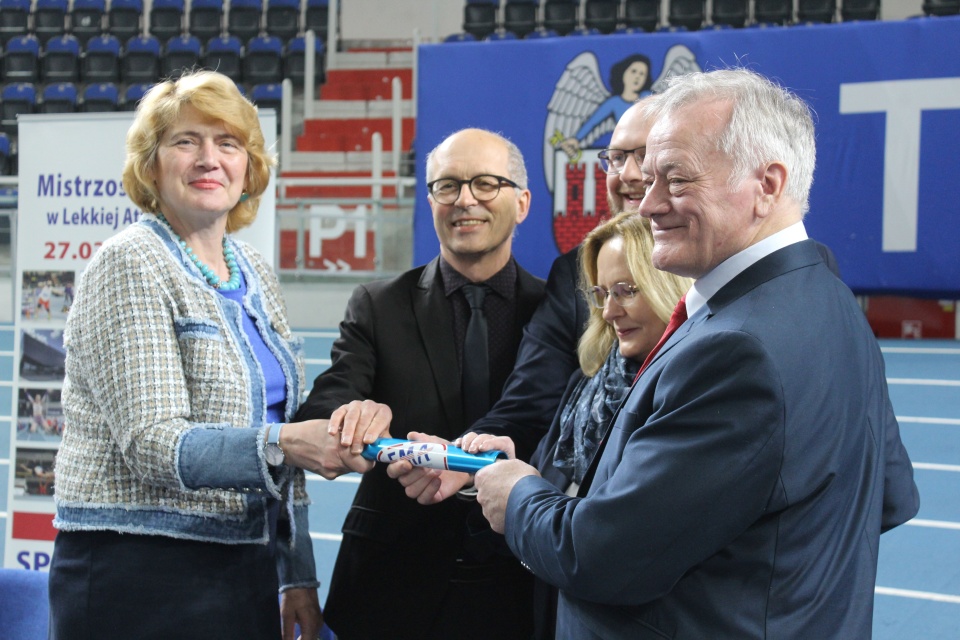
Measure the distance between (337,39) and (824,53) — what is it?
10395 millimetres

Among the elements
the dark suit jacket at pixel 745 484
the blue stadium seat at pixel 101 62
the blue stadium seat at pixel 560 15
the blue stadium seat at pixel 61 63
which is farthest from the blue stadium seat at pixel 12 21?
the dark suit jacket at pixel 745 484

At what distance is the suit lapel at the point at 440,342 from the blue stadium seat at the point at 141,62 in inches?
488

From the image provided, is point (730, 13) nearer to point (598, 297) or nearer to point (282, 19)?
point (282, 19)

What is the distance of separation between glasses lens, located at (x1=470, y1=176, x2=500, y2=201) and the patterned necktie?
21 cm

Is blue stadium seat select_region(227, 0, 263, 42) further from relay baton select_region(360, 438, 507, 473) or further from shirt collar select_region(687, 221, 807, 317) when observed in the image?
shirt collar select_region(687, 221, 807, 317)

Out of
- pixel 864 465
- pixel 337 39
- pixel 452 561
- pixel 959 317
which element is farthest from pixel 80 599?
pixel 337 39

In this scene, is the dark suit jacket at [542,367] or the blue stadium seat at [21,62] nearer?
the dark suit jacket at [542,367]

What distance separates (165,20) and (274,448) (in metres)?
14.0

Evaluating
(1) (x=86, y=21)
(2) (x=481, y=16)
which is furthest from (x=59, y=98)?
(2) (x=481, y=16)

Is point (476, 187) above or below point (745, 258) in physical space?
above

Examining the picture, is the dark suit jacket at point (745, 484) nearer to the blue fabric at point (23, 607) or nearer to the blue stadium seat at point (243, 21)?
the blue fabric at point (23, 607)

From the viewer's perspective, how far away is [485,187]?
88.0 inches

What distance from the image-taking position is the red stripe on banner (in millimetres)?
3393

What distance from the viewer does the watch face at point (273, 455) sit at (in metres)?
1.75
